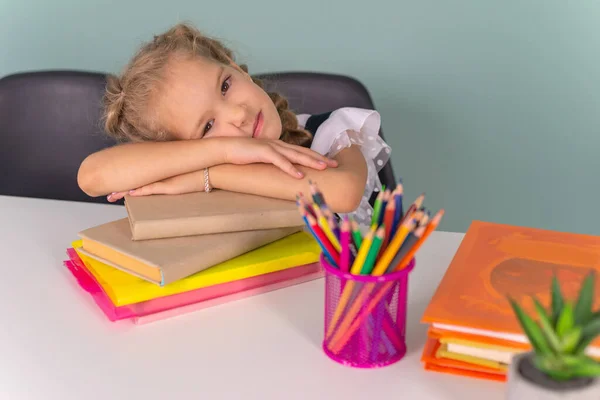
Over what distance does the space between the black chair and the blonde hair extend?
0.33m

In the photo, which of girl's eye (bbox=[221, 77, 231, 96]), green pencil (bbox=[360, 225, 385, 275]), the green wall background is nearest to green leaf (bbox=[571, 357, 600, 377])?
green pencil (bbox=[360, 225, 385, 275])

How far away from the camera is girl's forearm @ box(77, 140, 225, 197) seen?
1.15 meters

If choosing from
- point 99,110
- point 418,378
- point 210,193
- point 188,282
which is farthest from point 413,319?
point 99,110

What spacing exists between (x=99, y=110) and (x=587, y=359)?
1365 millimetres

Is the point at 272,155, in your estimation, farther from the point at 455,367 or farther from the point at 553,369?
the point at 553,369

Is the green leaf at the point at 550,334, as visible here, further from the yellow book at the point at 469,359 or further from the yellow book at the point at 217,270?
the yellow book at the point at 217,270

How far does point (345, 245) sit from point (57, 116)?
1.18 meters

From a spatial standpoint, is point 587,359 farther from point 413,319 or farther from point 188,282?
point 188,282

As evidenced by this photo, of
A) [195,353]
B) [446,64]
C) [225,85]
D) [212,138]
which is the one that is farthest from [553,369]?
[446,64]

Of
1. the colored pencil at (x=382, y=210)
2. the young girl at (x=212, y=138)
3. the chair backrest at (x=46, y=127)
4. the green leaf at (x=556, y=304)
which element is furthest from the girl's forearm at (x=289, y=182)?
the chair backrest at (x=46, y=127)

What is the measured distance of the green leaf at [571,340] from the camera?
545 millimetres

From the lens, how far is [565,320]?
1.82ft

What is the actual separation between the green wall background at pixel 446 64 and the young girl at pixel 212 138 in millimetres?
722

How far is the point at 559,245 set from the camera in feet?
2.99
